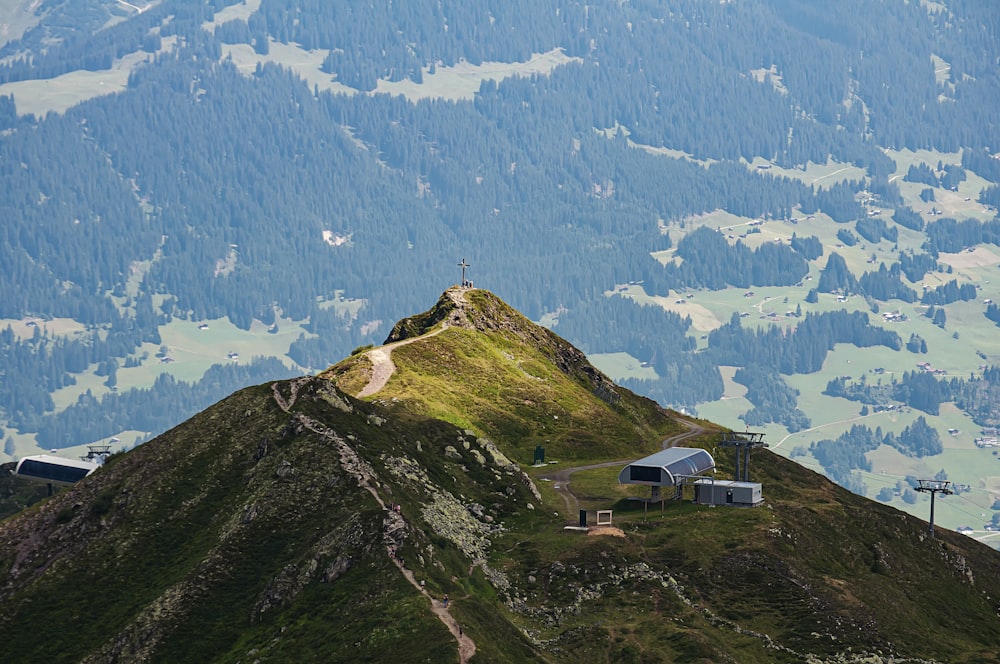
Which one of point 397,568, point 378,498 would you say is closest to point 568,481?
point 378,498

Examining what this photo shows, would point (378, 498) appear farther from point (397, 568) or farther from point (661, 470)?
point (661, 470)

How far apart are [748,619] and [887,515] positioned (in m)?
48.6

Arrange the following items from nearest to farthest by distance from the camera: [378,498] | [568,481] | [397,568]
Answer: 1. [397,568]
2. [378,498]
3. [568,481]

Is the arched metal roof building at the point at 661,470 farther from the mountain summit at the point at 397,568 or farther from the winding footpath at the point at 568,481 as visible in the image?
the winding footpath at the point at 568,481

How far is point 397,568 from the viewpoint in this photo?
126125 mm

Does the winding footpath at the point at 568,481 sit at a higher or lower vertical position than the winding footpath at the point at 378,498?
lower

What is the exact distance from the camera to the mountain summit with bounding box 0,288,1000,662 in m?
126

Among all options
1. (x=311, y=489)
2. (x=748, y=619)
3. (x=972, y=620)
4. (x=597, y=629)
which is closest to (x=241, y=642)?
(x=311, y=489)

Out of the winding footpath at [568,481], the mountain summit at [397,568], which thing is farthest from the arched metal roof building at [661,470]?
the winding footpath at [568,481]

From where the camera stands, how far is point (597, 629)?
132m

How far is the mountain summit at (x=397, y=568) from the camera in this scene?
126188mm

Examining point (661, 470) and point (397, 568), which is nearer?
point (397, 568)

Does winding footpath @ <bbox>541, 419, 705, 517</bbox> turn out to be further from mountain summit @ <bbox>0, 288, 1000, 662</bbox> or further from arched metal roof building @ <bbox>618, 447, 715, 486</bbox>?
arched metal roof building @ <bbox>618, 447, 715, 486</bbox>

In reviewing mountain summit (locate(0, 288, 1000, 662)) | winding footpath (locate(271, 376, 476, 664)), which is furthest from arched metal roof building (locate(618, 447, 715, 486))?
winding footpath (locate(271, 376, 476, 664))
